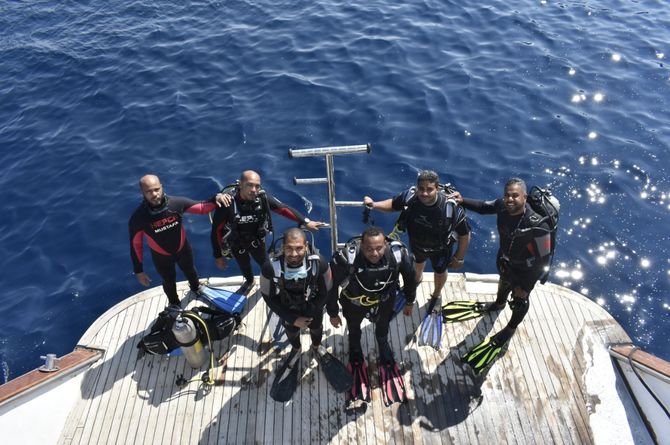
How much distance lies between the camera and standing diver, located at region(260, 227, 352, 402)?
5.59 m

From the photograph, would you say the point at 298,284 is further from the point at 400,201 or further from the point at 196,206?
the point at 196,206

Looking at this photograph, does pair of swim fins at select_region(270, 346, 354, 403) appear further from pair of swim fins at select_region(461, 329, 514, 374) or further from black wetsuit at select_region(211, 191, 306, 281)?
pair of swim fins at select_region(461, 329, 514, 374)

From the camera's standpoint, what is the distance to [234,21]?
18.7 m

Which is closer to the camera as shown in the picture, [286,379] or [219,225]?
[286,379]

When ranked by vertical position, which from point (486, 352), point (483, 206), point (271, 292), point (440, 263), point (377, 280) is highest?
point (483, 206)

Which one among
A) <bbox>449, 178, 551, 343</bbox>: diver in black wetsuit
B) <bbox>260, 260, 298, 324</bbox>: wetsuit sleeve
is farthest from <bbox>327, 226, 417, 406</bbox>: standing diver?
<bbox>449, 178, 551, 343</bbox>: diver in black wetsuit

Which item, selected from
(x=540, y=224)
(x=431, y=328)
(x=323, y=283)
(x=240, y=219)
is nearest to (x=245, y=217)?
(x=240, y=219)

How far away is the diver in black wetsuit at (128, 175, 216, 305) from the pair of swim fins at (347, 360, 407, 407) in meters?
3.30

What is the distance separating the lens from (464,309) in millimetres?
7840

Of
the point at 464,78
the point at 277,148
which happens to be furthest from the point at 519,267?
the point at 464,78

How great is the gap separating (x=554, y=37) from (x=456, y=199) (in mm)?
12990

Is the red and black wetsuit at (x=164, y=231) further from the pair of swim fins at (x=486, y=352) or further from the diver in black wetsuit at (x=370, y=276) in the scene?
the pair of swim fins at (x=486, y=352)

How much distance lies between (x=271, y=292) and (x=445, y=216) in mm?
2674

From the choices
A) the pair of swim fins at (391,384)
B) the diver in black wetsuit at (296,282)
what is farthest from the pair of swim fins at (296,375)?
the diver in black wetsuit at (296,282)
